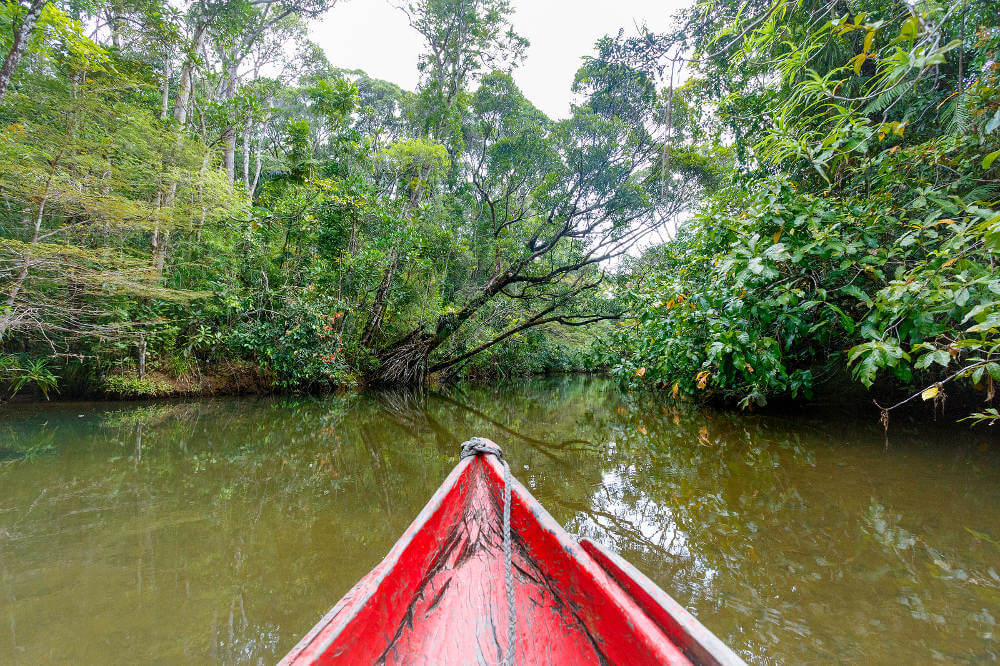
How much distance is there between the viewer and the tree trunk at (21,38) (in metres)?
3.76

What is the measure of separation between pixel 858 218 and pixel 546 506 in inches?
115

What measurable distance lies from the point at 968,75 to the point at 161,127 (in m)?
9.26

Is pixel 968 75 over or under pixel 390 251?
over

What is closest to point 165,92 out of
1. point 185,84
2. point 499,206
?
point 185,84

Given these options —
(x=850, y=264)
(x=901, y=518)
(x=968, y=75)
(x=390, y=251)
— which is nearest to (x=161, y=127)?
(x=390, y=251)


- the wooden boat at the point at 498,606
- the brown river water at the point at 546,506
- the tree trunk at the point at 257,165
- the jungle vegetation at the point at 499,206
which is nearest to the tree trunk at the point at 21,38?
the jungle vegetation at the point at 499,206

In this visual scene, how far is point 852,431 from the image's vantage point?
3824mm

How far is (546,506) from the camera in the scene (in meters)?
2.25

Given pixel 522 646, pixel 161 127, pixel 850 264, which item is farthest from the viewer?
pixel 161 127

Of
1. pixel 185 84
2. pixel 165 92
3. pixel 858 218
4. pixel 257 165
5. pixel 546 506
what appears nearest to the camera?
pixel 546 506

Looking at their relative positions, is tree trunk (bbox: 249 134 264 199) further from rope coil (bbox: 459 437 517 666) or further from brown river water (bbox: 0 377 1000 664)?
rope coil (bbox: 459 437 517 666)

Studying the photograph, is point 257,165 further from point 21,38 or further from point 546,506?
point 546,506

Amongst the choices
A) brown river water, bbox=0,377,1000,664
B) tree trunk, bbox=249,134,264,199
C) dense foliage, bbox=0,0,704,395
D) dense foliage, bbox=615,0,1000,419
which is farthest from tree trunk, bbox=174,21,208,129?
dense foliage, bbox=615,0,1000,419

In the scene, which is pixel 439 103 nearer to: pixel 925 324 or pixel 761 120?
pixel 761 120
